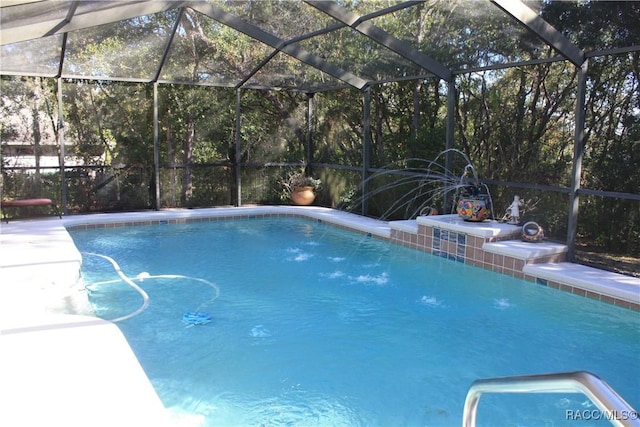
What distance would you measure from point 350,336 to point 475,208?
11.3ft

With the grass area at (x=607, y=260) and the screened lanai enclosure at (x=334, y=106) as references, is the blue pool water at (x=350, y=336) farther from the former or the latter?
the screened lanai enclosure at (x=334, y=106)

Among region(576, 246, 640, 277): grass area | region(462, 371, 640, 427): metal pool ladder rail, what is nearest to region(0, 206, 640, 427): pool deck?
→ region(576, 246, 640, 277): grass area

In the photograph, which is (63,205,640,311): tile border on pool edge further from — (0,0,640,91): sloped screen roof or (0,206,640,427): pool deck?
(0,0,640,91): sloped screen roof

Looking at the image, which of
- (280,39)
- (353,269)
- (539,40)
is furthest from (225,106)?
(539,40)

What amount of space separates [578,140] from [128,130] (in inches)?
329

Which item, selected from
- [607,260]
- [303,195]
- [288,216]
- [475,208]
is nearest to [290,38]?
[288,216]

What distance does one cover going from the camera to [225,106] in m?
11.5

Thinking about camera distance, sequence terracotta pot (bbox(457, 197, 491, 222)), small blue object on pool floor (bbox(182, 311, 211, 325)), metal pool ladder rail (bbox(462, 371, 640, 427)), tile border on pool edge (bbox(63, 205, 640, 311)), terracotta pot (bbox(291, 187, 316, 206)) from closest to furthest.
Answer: metal pool ladder rail (bbox(462, 371, 640, 427)) → small blue object on pool floor (bbox(182, 311, 211, 325)) → terracotta pot (bbox(457, 197, 491, 222)) → tile border on pool edge (bbox(63, 205, 640, 311)) → terracotta pot (bbox(291, 187, 316, 206))

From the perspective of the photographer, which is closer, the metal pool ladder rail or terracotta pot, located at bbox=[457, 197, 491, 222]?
the metal pool ladder rail

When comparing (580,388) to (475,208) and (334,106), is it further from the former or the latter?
(334,106)

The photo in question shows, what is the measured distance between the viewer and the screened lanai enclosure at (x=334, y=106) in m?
6.39

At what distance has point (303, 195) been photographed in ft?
38.0

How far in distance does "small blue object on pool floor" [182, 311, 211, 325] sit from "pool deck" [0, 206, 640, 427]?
37.0 inches

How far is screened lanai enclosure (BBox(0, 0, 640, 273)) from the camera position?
639cm
